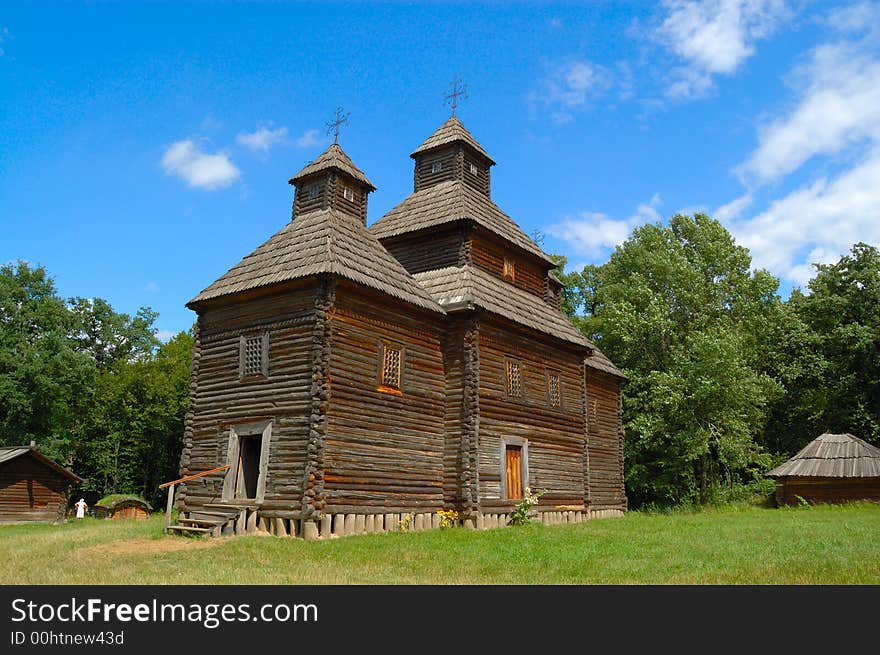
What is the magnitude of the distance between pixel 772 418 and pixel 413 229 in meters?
30.0

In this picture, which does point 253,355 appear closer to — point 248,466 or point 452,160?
point 248,466

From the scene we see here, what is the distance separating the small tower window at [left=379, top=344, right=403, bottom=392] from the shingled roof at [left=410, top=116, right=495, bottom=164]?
10711mm

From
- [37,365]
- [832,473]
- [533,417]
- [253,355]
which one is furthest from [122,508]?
[832,473]

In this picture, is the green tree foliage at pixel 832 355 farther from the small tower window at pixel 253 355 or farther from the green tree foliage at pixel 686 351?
the small tower window at pixel 253 355

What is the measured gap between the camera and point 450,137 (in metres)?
28.0

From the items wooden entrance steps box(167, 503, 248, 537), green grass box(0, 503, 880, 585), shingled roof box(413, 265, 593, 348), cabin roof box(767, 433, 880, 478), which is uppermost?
shingled roof box(413, 265, 593, 348)

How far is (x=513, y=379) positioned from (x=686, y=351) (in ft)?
59.1

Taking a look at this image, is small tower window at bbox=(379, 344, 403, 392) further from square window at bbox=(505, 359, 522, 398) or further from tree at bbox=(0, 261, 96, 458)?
tree at bbox=(0, 261, 96, 458)

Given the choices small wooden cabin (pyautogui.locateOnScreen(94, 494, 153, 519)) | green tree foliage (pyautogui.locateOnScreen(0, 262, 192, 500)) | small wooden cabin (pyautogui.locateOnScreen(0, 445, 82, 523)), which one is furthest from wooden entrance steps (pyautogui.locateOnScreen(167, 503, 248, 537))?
green tree foliage (pyautogui.locateOnScreen(0, 262, 192, 500))

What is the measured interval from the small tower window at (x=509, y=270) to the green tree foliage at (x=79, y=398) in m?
29.5

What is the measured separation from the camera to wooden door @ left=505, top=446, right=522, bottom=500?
2281cm

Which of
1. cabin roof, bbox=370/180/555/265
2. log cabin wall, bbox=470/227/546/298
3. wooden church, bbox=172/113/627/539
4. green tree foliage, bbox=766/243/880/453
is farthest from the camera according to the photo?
green tree foliage, bbox=766/243/880/453
